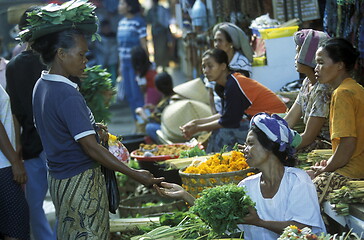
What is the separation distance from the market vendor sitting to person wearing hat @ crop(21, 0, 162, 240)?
2134 millimetres

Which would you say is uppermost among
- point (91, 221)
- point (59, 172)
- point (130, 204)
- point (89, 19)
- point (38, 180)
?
point (89, 19)

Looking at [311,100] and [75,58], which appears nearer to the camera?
[75,58]

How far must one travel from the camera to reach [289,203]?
164 inches

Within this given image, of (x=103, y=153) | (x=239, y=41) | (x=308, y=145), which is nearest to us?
(x=103, y=153)

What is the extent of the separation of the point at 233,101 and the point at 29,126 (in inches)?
75.6

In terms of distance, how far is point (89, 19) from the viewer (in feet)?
15.3

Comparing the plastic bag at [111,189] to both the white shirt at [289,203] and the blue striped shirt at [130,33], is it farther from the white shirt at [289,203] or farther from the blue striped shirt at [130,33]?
the blue striped shirt at [130,33]

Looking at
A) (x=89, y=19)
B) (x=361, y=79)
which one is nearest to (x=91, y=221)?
(x=89, y=19)

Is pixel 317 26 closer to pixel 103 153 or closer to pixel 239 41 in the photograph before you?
pixel 239 41

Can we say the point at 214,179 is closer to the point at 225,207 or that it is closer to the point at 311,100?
the point at 311,100

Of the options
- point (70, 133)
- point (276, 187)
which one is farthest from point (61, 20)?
point (276, 187)

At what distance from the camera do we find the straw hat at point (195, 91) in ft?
28.8

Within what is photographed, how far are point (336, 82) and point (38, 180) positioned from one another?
3.04 metres

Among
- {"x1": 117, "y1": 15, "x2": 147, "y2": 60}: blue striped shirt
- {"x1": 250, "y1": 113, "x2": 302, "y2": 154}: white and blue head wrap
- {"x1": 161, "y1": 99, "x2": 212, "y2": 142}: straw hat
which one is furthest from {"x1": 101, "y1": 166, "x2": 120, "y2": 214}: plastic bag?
{"x1": 117, "y1": 15, "x2": 147, "y2": 60}: blue striped shirt
